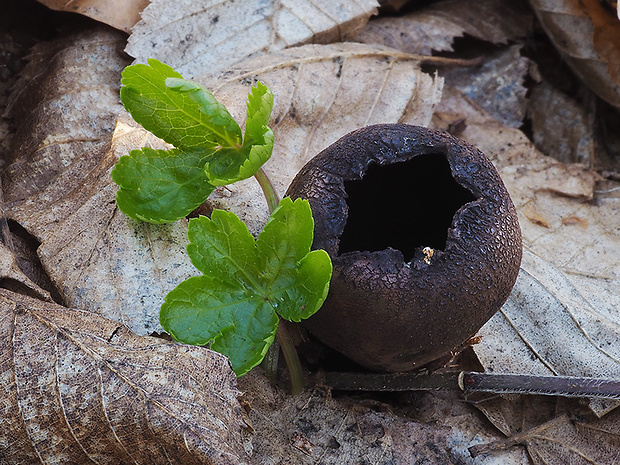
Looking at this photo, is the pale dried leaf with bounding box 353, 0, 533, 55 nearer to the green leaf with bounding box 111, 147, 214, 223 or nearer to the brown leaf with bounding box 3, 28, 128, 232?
the brown leaf with bounding box 3, 28, 128, 232

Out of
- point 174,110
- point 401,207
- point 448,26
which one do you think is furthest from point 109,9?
point 448,26

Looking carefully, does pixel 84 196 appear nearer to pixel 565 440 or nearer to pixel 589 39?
pixel 565 440

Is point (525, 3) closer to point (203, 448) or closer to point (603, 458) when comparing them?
point (603, 458)

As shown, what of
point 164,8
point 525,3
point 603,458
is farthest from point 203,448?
point 525,3

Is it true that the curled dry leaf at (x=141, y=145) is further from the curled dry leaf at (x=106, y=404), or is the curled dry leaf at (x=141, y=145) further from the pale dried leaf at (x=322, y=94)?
the curled dry leaf at (x=106, y=404)

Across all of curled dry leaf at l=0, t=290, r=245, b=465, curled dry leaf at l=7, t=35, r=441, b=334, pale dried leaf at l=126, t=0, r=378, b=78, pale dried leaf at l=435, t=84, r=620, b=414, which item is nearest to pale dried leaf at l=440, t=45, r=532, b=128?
pale dried leaf at l=435, t=84, r=620, b=414

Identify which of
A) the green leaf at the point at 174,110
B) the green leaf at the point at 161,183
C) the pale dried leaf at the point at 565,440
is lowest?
the pale dried leaf at the point at 565,440

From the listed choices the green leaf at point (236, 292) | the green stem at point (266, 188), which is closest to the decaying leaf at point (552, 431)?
the green leaf at point (236, 292)
